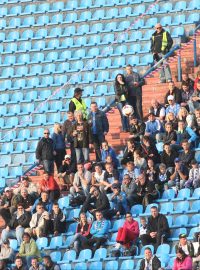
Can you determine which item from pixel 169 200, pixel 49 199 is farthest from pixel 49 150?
pixel 169 200

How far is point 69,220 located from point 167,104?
318 cm

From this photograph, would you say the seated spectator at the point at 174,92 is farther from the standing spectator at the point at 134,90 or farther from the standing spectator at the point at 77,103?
the standing spectator at the point at 77,103

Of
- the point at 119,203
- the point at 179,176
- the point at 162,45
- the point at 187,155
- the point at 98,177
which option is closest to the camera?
the point at 179,176

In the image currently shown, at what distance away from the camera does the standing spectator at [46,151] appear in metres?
29.2

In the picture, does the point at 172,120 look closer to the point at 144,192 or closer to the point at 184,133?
the point at 184,133

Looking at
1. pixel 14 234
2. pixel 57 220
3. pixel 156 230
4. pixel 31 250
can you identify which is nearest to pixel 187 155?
pixel 156 230

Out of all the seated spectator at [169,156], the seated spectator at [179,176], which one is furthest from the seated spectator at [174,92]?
the seated spectator at [179,176]

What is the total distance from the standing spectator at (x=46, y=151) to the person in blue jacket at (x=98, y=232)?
259cm

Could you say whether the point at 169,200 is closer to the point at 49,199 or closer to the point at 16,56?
the point at 49,199

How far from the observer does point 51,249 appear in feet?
90.2

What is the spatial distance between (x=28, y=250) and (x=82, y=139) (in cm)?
288

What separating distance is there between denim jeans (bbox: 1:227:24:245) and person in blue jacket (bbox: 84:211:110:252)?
5.59ft

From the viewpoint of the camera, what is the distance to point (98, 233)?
2689 centimetres

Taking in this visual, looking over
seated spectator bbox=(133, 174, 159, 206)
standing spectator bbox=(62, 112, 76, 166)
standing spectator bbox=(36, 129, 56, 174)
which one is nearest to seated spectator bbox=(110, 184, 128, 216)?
seated spectator bbox=(133, 174, 159, 206)
